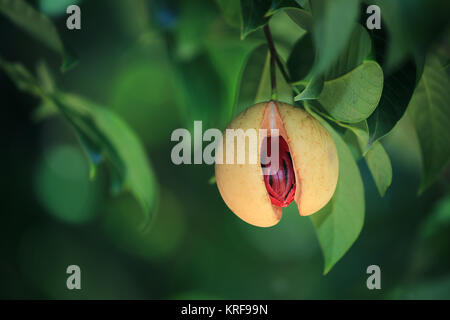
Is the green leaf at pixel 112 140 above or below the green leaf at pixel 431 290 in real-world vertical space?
above

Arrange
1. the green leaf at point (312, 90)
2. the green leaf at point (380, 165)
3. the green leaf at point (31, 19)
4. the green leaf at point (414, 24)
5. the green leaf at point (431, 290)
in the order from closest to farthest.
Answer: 1. the green leaf at point (414, 24)
2. the green leaf at point (312, 90)
3. the green leaf at point (380, 165)
4. the green leaf at point (31, 19)
5. the green leaf at point (431, 290)

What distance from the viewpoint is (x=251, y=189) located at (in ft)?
1.34

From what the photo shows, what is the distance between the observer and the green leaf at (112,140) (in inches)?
24.6

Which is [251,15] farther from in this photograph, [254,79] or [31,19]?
[31,19]

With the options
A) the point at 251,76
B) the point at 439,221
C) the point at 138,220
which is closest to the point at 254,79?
the point at 251,76

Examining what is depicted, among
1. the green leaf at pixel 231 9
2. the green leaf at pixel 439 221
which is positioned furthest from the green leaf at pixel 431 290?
the green leaf at pixel 231 9

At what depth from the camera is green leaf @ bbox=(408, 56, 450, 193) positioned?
519 millimetres

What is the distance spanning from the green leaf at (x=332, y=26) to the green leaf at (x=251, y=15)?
13 centimetres

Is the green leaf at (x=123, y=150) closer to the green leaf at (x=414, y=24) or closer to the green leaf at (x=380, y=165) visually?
the green leaf at (x=380, y=165)

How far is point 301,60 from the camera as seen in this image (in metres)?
0.50

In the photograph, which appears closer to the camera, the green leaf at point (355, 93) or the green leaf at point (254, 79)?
the green leaf at point (355, 93)

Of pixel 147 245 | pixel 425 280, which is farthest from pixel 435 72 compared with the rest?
pixel 147 245

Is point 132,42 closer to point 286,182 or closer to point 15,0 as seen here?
point 15,0

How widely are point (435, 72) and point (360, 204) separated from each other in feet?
0.51
